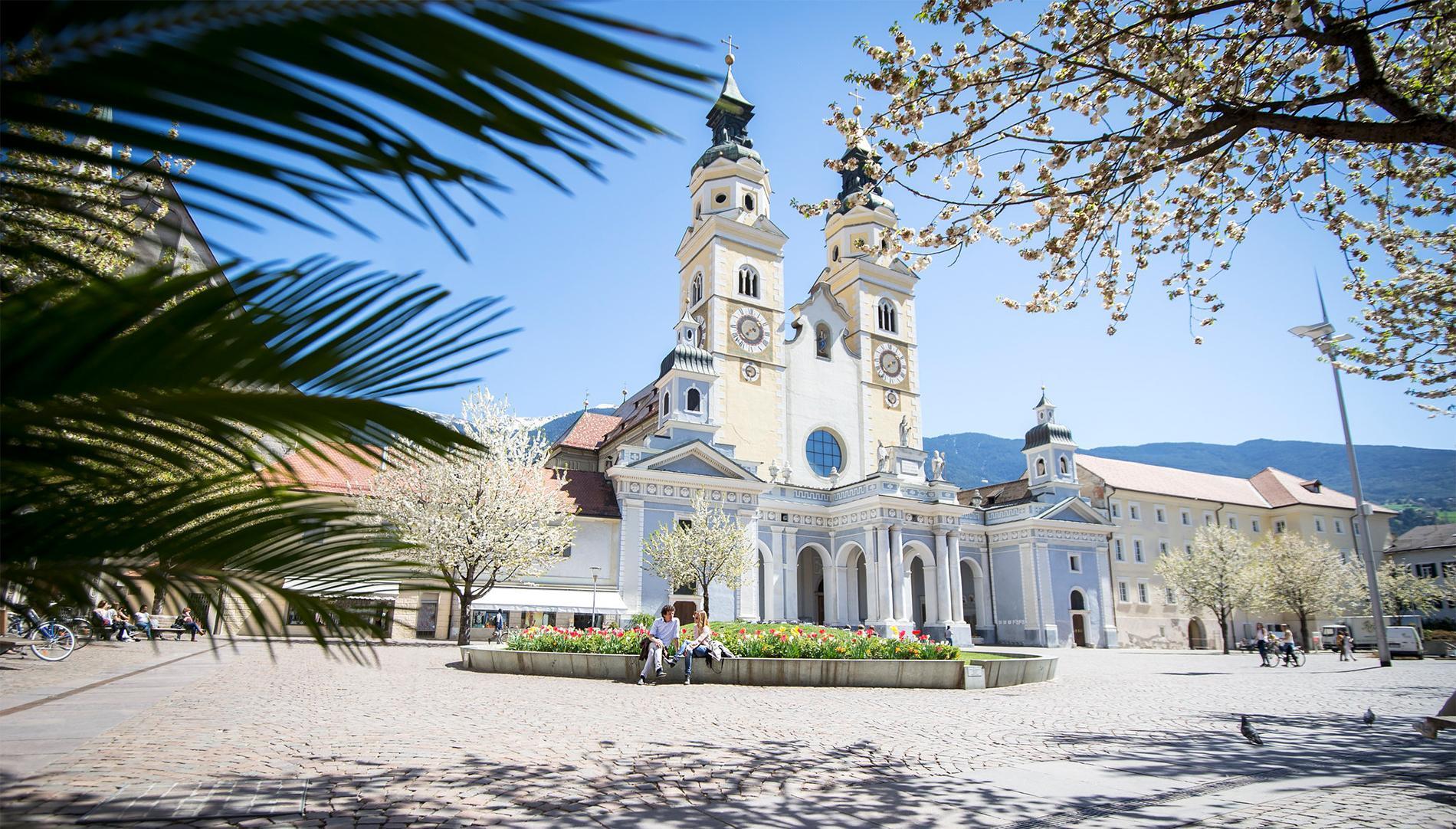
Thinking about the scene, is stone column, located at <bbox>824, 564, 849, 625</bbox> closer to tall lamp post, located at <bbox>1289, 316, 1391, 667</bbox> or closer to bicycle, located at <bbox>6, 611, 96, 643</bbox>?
tall lamp post, located at <bbox>1289, 316, 1391, 667</bbox>

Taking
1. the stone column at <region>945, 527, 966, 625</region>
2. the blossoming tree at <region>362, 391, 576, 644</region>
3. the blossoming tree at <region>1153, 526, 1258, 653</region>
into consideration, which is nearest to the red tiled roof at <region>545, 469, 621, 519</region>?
the blossoming tree at <region>362, 391, 576, 644</region>

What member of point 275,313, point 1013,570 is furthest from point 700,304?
point 275,313

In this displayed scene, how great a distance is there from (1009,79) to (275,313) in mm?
8205

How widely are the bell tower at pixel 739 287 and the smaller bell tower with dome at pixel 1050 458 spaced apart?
1568 cm

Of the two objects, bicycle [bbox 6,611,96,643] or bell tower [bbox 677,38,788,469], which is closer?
bicycle [bbox 6,611,96,643]

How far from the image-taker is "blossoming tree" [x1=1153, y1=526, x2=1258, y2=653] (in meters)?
41.6

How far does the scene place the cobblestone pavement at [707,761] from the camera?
5160mm

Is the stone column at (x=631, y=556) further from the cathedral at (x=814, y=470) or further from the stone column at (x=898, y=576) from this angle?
the stone column at (x=898, y=576)

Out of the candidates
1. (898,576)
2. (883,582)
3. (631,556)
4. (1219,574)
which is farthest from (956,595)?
(631,556)

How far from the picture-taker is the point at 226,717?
8.77m

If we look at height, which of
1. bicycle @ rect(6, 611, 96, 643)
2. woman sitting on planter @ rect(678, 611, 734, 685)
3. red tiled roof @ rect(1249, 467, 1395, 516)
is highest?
red tiled roof @ rect(1249, 467, 1395, 516)

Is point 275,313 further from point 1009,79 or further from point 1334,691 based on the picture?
point 1334,691

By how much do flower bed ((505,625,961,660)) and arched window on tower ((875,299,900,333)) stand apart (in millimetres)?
31123

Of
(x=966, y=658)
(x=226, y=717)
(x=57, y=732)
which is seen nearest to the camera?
(x=57, y=732)
